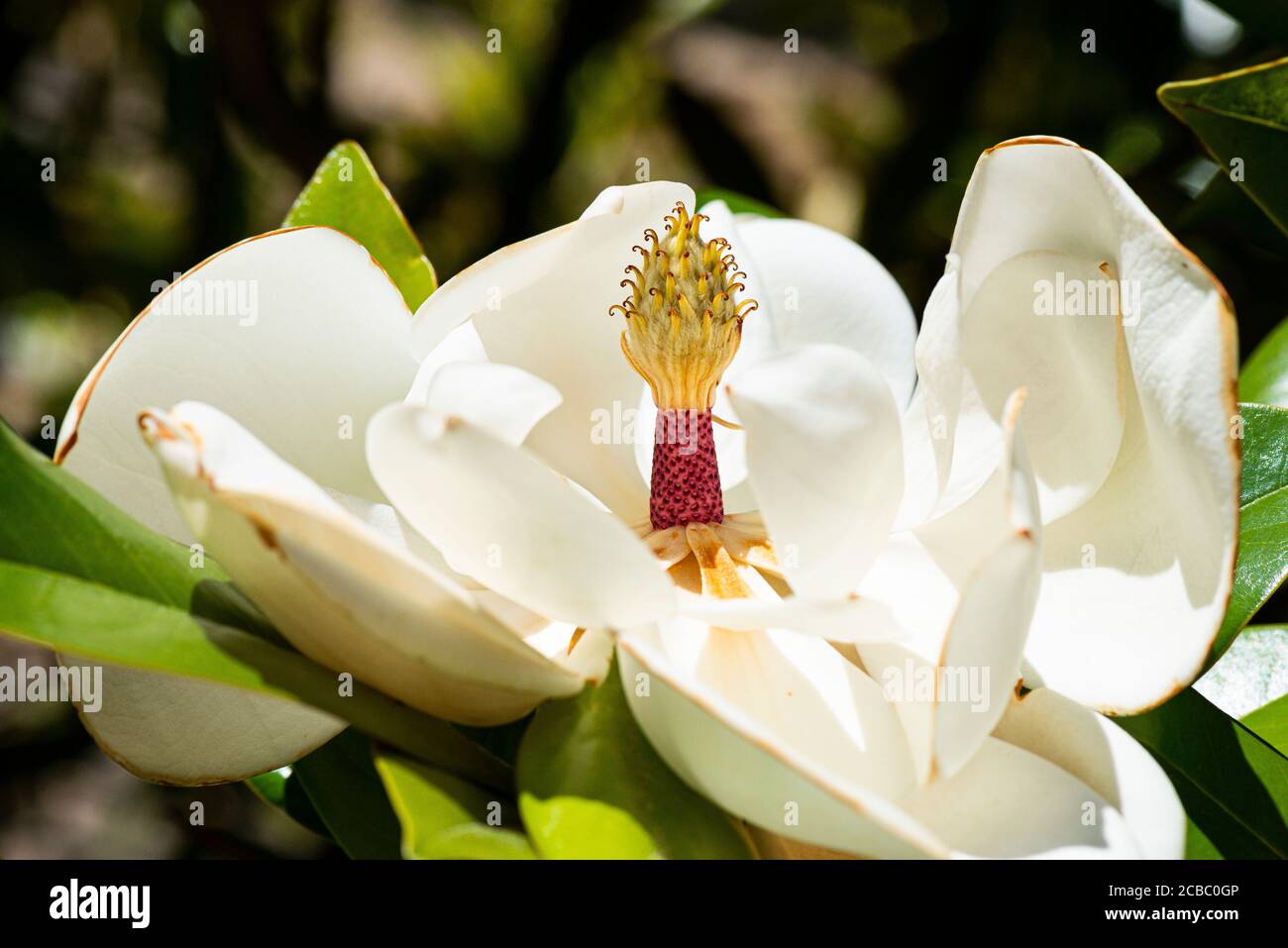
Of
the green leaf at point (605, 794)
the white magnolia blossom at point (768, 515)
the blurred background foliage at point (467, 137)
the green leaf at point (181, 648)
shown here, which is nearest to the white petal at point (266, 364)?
the white magnolia blossom at point (768, 515)

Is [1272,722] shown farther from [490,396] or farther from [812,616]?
[490,396]

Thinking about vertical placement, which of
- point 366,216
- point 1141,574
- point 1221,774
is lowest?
point 1221,774

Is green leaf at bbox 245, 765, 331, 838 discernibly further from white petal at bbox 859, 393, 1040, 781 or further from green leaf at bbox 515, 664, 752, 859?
white petal at bbox 859, 393, 1040, 781

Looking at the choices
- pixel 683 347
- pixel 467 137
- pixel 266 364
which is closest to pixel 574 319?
pixel 683 347

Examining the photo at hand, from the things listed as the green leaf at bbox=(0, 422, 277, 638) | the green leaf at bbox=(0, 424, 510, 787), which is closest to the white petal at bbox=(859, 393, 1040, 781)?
the green leaf at bbox=(0, 424, 510, 787)

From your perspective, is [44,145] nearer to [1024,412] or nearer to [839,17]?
[839,17]
